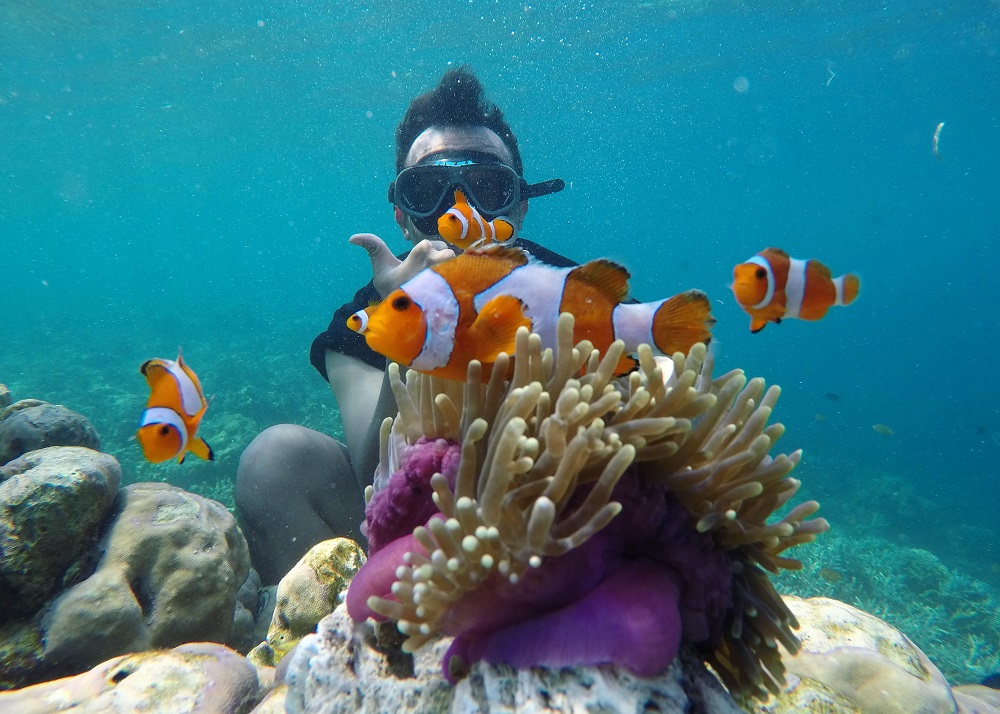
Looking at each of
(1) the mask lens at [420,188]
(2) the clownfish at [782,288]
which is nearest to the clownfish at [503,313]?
(2) the clownfish at [782,288]

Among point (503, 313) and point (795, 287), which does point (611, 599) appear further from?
point (795, 287)

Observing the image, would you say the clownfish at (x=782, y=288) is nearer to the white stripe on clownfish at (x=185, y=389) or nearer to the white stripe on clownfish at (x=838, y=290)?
the white stripe on clownfish at (x=838, y=290)

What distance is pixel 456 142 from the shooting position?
4.86 metres

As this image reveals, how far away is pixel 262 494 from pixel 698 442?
3136mm

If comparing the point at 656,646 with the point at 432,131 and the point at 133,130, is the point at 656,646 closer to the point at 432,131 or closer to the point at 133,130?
the point at 432,131

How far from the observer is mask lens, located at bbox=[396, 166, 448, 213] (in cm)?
448

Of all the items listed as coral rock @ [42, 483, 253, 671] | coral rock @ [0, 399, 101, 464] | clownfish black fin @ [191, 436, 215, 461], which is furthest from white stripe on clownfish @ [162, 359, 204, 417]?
coral rock @ [0, 399, 101, 464]

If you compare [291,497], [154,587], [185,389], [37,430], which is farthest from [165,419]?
[37,430]

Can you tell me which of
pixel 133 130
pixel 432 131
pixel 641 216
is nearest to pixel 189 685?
pixel 432 131

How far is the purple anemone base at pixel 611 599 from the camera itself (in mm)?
1101

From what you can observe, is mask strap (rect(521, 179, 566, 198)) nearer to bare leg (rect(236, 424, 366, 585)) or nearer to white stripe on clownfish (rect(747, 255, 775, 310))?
white stripe on clownfish (rect(747, 255, 775, 310))

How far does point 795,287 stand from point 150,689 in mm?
2905

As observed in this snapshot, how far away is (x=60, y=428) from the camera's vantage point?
14.2ft

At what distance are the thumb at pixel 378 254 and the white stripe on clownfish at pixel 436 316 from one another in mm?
1224
